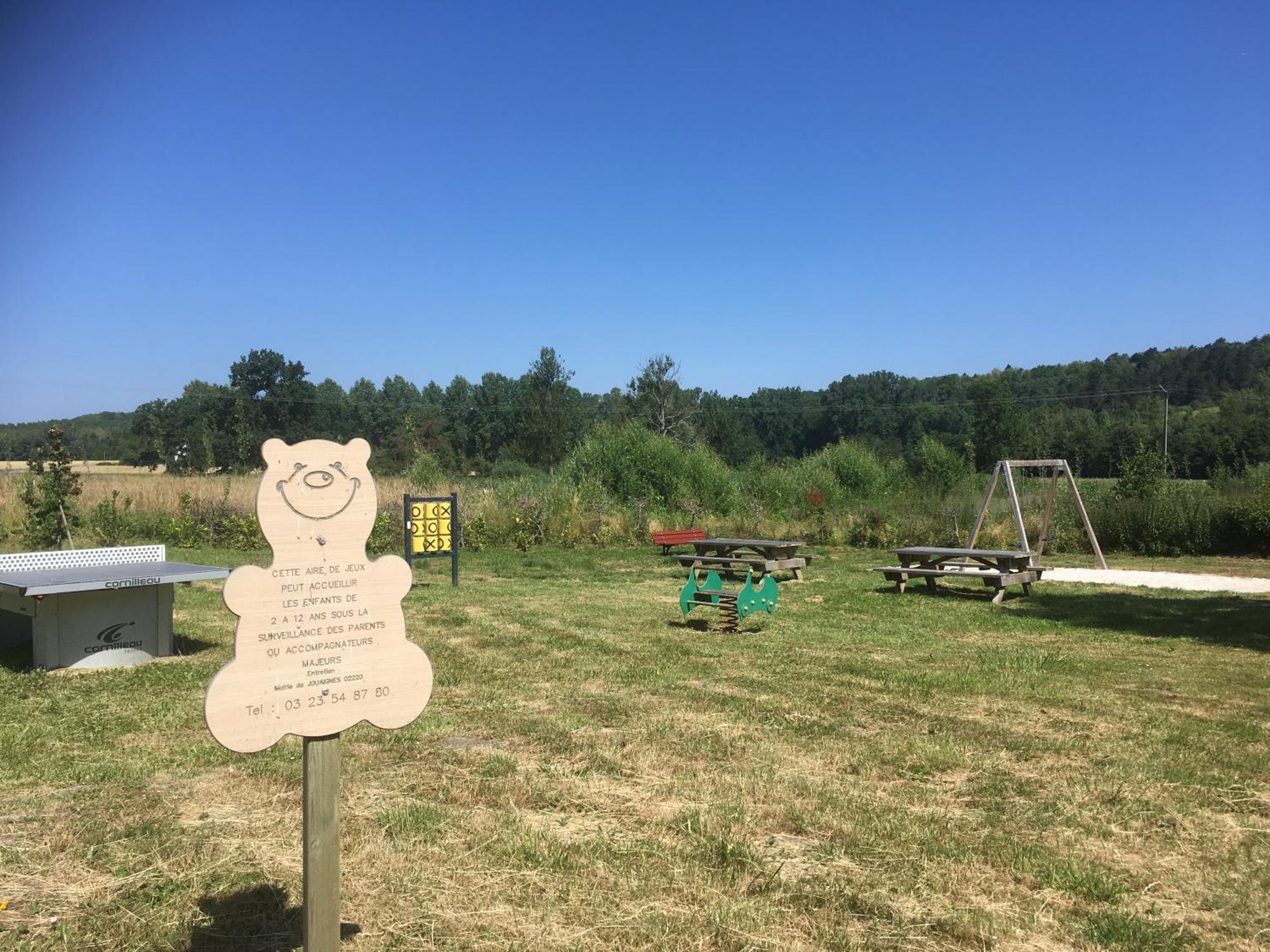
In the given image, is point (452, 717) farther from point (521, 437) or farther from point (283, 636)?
point (521, 437)

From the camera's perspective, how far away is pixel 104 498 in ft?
60.3

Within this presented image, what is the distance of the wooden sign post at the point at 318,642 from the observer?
8.47ft

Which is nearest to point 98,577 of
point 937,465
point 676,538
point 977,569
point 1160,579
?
point 977,569

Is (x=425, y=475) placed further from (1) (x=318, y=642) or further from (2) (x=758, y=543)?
(1) (x=318, y=642)

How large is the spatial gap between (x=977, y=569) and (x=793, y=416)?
53.6m

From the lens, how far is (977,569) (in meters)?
11.8

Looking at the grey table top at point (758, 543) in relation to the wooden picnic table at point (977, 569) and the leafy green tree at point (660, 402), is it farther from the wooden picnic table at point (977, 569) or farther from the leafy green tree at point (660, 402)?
the leafy green tree at point (660, 402)

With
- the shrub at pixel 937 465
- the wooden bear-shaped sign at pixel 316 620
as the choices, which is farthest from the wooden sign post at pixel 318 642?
the shrub at pixel 937 465

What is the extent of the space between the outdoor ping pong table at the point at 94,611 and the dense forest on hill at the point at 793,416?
2805 cm

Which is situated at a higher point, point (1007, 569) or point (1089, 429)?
point (1089, 429)

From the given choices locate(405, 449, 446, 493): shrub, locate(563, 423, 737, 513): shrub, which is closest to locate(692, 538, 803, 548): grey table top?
locate(563, 423, 737, 513): shrub

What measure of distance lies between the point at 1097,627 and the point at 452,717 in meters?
7.07

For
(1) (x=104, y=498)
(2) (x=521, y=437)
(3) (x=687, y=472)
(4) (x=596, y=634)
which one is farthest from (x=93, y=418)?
(4) (x=596, y=634)

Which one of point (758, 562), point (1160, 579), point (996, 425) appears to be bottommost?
point (1160, 579)
